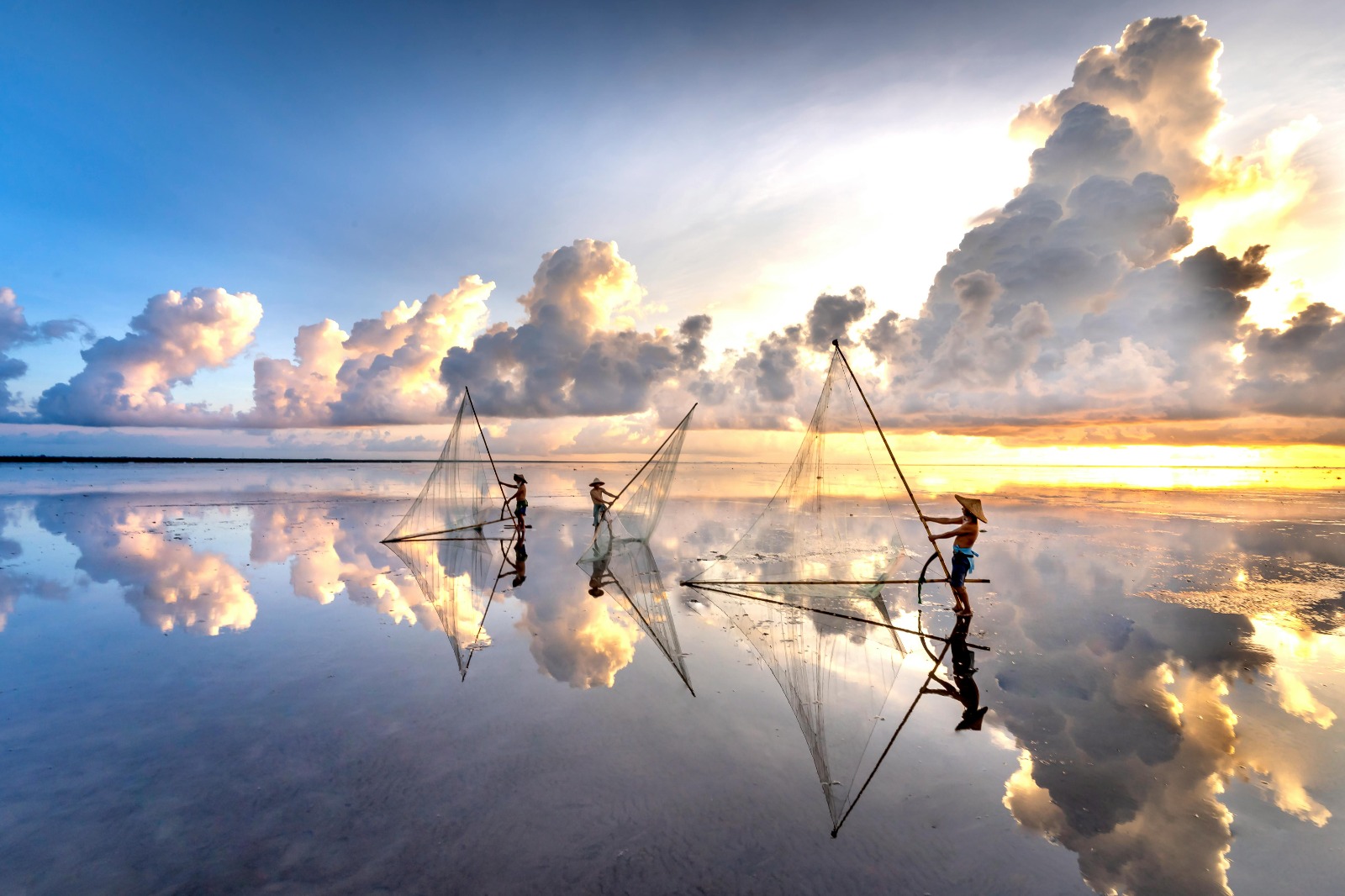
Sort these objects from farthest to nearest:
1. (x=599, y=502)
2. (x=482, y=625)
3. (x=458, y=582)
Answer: (x=599, y=502) < (x=458, y=582) < (x=482, y=625)

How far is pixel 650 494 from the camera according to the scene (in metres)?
18.3

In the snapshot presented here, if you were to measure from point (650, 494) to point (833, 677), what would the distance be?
10162 mm

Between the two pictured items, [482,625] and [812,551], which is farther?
[812,551]

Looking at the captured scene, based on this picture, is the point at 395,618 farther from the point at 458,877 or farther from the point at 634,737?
the point at 458,877

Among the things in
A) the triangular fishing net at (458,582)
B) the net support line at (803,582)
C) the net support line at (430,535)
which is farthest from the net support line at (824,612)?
the net support line at (430,535)

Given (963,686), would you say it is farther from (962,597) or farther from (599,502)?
(599,502)

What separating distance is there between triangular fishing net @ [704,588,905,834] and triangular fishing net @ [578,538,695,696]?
1.45 metres

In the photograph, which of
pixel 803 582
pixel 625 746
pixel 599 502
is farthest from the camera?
pixel 599 502

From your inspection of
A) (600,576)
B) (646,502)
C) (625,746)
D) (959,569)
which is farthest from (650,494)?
(625,746)

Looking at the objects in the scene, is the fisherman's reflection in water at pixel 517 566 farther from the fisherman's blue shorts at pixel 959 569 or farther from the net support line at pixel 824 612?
the fisherman's blue shorts at pixel 959 569

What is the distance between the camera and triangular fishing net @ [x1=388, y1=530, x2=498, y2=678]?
34.3ft

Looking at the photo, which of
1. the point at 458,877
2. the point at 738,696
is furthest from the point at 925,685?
the point at 458,877

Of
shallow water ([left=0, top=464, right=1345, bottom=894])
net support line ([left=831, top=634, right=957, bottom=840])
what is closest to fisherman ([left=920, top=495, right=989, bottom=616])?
shallow water ([left=0, top=464, right=1345, bottom=894])

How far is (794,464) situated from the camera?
44.8ft
